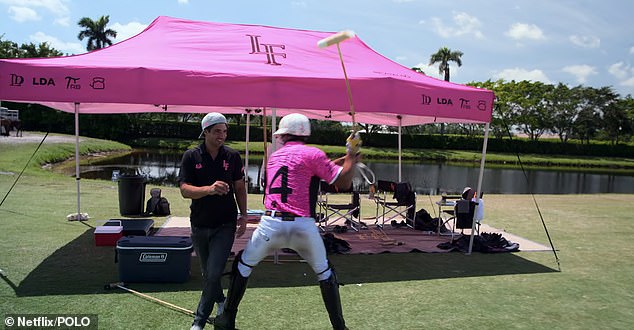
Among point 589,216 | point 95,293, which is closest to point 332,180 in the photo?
point 95,293

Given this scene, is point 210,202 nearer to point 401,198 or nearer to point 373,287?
point 373,287

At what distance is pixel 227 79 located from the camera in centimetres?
573

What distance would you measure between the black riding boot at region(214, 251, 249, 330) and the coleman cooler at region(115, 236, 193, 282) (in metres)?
1.41

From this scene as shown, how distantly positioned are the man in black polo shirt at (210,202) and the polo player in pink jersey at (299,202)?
256mm

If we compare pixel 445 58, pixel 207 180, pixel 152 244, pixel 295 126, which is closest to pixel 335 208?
pixel 152 244

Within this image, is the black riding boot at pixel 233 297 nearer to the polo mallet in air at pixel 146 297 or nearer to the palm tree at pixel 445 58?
the polo mallet in air at pixel 146 297

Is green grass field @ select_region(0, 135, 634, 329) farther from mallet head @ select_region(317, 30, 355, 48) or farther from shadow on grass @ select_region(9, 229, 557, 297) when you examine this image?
mallet head @ select_region(317, 30, 355, 48)

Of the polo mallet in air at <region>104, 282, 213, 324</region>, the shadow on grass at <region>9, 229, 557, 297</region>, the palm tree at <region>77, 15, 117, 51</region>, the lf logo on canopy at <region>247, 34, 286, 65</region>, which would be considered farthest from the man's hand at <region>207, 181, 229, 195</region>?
the palm tree at <region>77, 15, 117, 51</region>

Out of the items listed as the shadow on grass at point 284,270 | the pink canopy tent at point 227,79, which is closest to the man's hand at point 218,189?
the shadow on grass at point 284,270

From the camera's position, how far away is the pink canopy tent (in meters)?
5.43

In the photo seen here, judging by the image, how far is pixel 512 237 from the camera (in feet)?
27.4

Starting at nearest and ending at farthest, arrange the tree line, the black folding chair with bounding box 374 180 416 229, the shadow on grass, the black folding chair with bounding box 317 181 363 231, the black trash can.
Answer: the shadow on grass, the black folding chair with bounding box 317 181 363 231, the black folding chair with bounding box 374 180 416 229, the black trash can, the tree line

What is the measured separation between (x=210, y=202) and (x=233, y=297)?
73 cm

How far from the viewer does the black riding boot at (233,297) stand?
12.1 feet
